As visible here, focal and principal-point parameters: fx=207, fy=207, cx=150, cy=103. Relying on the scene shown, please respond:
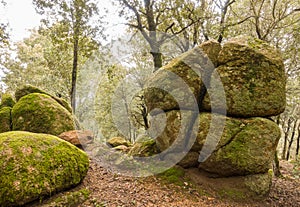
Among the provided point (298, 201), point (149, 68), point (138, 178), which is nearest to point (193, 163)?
point (138, 178)

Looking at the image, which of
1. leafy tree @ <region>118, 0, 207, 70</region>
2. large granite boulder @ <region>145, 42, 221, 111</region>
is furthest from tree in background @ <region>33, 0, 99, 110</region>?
large granite boulder @ <region>145, 42, 221, 111</region>

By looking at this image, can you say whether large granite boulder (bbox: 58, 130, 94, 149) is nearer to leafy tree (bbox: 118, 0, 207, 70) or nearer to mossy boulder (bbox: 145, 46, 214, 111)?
mossy boulder (bbox: 145, 46, 214, 111)

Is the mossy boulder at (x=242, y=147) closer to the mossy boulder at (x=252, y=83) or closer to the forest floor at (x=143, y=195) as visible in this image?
the mossy boulder at (x=252, y=83)

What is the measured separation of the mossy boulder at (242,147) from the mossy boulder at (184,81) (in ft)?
3.37

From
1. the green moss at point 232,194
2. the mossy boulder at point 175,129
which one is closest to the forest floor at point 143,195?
the green moss at point 232,194

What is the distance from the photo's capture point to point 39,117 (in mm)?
8234

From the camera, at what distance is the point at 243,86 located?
21.6 ft

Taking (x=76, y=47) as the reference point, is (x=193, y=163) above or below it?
below

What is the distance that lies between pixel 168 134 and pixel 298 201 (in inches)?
184

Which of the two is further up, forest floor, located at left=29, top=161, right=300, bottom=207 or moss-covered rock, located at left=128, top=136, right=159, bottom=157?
moss-covered rock, located at left=128, top=136, right=159, bottom=157

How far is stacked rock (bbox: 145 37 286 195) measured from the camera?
251 inches

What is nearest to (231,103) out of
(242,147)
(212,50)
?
(242,147)

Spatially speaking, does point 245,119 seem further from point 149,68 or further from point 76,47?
point 149,68

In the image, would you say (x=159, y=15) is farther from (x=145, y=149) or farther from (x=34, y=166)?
(x=34, y=166)
